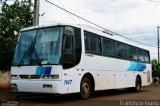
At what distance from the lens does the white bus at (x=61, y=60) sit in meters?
14.4

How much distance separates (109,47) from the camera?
19.3m

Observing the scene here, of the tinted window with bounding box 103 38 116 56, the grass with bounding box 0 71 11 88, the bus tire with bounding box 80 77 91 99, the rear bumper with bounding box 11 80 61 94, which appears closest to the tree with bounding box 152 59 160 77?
the grass with bounding box 0 71 11 88

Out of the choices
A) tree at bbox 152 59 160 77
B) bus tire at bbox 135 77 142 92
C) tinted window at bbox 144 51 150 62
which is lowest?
bus tire at bbox 135 77 142 92

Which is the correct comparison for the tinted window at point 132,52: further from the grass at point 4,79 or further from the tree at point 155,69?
the tree at point 155,69

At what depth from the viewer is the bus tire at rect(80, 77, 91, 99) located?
15.9m

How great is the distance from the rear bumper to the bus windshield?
2.50 feet

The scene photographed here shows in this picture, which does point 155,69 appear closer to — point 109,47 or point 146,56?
point 146,56

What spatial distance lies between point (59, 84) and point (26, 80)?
62.1 inches

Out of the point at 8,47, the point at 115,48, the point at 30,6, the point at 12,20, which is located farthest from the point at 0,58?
the point at 115,48

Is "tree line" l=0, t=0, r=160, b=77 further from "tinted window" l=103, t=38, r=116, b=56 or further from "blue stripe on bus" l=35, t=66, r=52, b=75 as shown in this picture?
"blue stripe on bus" l=35, t=66, r=52, b=75

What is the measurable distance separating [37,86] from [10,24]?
10357 mm

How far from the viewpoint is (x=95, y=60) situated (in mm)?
17250

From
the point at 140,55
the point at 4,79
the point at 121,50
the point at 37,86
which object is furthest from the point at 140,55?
the point at 37,86

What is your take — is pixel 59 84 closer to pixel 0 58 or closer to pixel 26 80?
pixel 26 80
